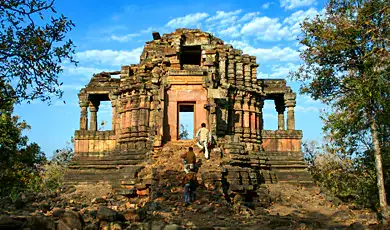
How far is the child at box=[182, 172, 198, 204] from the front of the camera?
44.2ft

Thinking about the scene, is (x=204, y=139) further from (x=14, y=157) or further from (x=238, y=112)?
(x=14, y=157)

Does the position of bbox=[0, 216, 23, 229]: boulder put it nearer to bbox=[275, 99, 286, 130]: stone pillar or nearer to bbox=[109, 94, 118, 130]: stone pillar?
bbox=[109, 94, 118, 130]: stone pillar

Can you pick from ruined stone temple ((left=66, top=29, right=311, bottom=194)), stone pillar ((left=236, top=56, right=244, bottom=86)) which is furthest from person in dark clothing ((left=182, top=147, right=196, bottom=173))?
stone pillar ((left=236, top=56, right=244, bottom=86))

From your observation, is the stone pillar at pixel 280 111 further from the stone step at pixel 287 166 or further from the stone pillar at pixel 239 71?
the stone step at pixel 287 166

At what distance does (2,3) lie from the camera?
9008 mm

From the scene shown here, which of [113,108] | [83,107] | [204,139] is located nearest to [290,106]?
[204,139]

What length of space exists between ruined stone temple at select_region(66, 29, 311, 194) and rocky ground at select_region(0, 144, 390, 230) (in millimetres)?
1146

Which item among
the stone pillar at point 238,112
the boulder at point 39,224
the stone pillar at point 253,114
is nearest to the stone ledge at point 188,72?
the stone pillar at point 238,112

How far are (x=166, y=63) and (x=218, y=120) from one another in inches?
152

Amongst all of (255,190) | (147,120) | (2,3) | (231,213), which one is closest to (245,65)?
(147,120)

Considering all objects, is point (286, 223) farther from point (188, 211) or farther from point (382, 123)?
point (382, 123)

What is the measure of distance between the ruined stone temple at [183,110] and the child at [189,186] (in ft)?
8.82

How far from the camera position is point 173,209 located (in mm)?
13117

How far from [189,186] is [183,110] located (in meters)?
8.50
